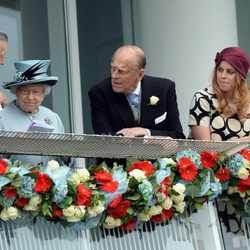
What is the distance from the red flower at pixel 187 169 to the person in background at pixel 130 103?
1015 millimetres

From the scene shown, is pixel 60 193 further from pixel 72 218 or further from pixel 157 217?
pixel 157 217

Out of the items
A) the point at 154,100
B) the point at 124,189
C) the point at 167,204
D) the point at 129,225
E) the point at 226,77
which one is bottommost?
the point at 129,225

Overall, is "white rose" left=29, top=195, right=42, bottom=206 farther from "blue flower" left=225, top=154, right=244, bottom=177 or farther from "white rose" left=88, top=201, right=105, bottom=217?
"blue flower" left=225, top=154, right=244, bottom=177

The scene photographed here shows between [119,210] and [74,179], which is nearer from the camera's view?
[74,179]

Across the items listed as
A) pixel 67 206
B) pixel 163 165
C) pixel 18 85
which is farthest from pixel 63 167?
pixel 18 85

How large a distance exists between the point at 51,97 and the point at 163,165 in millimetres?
5352

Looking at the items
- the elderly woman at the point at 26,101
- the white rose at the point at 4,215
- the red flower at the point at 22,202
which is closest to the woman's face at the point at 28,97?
the elderly woman at the point at 26,101

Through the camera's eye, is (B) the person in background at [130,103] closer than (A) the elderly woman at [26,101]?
No

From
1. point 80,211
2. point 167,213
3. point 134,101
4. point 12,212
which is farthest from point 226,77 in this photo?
point 12,212

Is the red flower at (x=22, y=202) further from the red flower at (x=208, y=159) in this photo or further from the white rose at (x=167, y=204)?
the red flower at (x=208, y=159)

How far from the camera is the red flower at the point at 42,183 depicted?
19.5 ft

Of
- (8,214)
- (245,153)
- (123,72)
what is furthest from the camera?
(123,72)

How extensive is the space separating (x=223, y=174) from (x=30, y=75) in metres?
1.50

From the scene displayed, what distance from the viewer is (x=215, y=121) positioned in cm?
780
